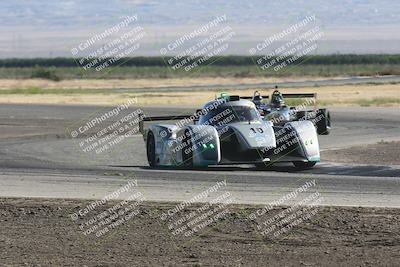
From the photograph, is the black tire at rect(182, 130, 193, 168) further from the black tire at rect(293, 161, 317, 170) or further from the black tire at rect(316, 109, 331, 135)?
the black tire at rect(316, 109, 331, 135)

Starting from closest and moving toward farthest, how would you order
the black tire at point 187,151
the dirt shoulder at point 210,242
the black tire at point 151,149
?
the dirt shoulder at point 210,242 < the black tire at point 187,151 < the black tire at point 151,149

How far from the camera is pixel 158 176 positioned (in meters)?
21.6

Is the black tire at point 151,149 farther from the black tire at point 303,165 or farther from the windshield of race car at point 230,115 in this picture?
the black tire at point 303,165

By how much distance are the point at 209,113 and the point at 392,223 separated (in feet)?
33.5

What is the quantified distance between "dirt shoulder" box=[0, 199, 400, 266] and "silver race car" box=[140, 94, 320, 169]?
6.79 meters

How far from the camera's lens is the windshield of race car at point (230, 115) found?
23984 millimetres

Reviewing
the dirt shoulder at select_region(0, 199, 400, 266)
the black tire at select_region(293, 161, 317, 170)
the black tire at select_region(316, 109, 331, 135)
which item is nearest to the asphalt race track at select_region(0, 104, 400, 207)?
the black tire at select_region(293, 161, 317, 170)

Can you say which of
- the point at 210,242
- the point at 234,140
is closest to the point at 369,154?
the point at 234,140

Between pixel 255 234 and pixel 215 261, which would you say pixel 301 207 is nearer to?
pixel 255 234

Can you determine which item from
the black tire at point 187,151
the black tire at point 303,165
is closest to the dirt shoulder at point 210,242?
the black tire at point 187,151

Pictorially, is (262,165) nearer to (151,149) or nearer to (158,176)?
(151,149)

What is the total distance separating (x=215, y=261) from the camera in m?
12.0

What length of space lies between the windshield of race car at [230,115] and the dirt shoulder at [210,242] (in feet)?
25.6

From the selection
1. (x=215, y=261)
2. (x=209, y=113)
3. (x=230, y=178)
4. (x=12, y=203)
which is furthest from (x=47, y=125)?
(x=215, y=261)
